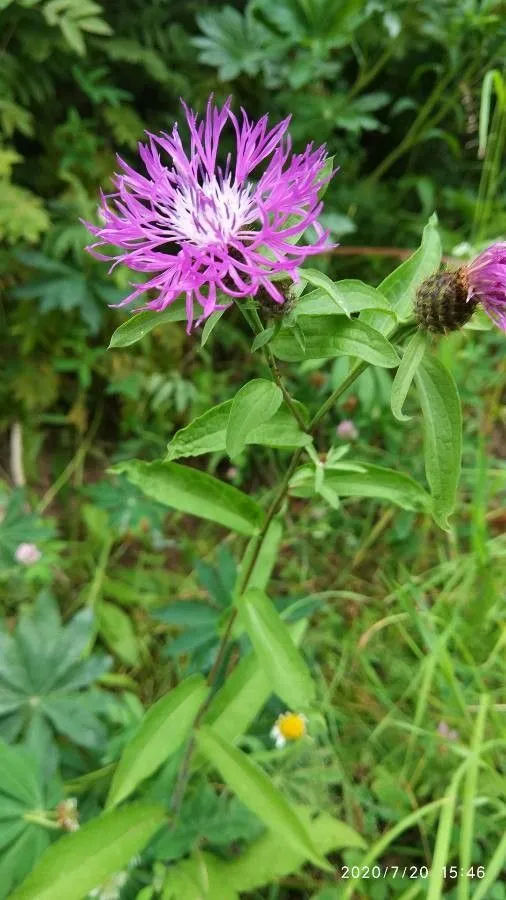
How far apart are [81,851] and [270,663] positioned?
1.16 feet

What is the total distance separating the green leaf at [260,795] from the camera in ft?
2.68

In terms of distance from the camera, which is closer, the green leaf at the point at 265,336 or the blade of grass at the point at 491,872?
the green leaf at the point at 265,336

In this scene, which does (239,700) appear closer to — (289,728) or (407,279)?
(289,728)

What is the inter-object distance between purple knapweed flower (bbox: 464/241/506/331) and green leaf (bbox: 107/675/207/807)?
605 millimetres

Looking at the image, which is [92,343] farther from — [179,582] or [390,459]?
[390,459]

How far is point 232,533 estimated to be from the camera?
Result: 1.72m

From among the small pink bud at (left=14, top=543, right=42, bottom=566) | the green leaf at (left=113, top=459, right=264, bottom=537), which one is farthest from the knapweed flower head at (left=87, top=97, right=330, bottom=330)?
the small pink bud at (left=14, top=543, right=42, bottom=566)

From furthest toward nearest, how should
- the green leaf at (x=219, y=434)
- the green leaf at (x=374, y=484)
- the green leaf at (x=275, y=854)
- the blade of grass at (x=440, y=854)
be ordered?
the green leaf at (x=275, y=854)
the blade of grass at (x=440, y=854)
the green leaf at (x=374, y=484)
the green leaf at (x=219, y=434)

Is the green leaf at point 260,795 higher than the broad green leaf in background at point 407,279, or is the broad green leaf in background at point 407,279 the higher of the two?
the broad green leaf in background at point 407,279

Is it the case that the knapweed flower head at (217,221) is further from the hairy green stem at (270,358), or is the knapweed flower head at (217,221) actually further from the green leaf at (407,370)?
the green leaf at (407,370)

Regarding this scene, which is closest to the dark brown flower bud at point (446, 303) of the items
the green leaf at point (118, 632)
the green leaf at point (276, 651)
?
the green leaf at point (276, 651)

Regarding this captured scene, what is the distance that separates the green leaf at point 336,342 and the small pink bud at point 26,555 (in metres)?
0.95

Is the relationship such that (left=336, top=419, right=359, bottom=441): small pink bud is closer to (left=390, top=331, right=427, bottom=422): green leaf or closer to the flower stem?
the flower stem

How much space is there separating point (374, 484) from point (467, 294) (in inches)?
10.2
